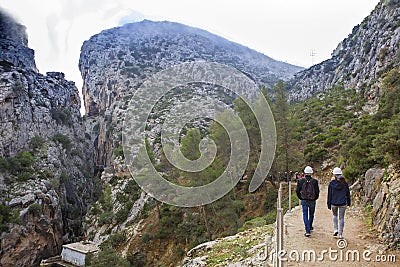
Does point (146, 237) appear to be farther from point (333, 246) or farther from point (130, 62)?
point (130, 62)

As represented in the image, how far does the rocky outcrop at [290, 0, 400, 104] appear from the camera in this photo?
2950 centimetres

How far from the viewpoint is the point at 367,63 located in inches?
1358

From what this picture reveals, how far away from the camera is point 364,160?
40.9ft

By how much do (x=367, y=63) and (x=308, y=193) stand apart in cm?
3251

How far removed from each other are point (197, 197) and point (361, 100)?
1887 centimetres

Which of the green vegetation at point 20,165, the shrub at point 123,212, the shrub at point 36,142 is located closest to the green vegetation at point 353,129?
the shrub at point 123,212

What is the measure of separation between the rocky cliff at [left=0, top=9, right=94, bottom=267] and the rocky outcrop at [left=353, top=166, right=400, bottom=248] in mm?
28379

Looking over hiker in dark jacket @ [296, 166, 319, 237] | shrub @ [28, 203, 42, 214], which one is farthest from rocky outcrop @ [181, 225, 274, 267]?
shrub @ [28, 203, 42, 214]

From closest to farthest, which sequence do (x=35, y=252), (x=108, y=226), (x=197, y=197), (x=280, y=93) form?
(x=197, y=197) < (x=280, y=93) < (x=108, y=226) < (x=35, y=252)

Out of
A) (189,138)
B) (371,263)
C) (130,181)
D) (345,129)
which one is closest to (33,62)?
(130,181)

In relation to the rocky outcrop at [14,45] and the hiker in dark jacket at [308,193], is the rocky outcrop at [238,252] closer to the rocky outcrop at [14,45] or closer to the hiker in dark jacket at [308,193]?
the hiker in dark jacket at [308,193]

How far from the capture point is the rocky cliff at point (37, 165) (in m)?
29.1

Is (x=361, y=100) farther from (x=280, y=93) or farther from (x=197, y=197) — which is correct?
(x=197, y=197)

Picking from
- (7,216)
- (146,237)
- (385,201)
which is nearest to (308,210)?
(385,201)
